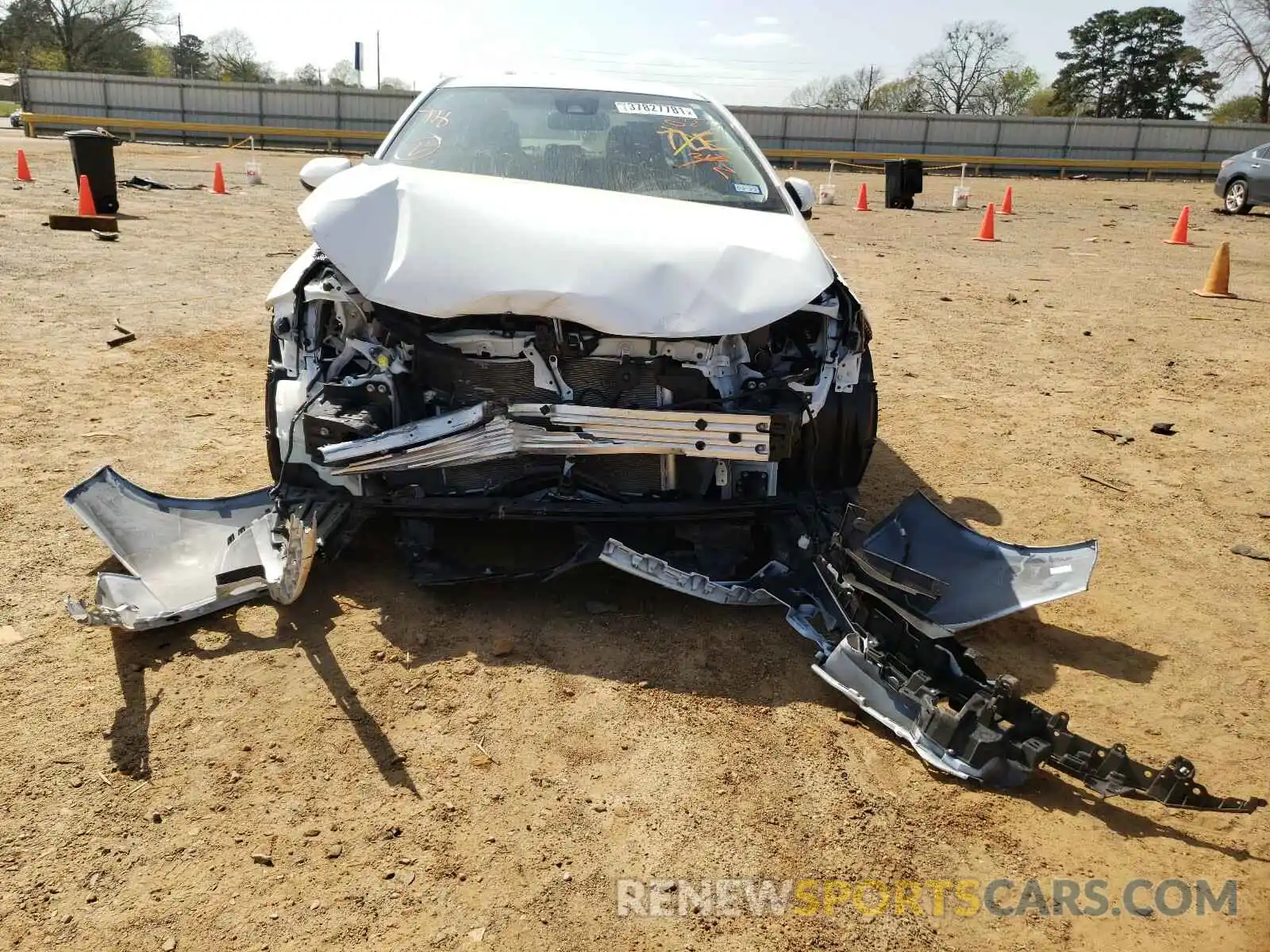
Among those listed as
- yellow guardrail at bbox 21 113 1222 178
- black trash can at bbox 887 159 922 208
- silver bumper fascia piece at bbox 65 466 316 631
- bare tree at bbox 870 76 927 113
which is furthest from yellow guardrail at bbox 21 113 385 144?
bare tree at bbox 870 76 927 113

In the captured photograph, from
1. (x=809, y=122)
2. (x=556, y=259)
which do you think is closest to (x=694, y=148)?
(x=556, y=259)

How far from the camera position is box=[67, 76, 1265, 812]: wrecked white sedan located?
10.9 feet

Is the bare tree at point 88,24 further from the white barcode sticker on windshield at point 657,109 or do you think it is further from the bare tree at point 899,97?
the white barcode sticker on windshield at point 657,109

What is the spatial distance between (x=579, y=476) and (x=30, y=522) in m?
2.38

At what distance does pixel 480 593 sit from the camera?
3734mm

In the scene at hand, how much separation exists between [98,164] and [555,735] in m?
13.0

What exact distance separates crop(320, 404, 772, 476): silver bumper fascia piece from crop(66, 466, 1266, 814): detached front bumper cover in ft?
0.11

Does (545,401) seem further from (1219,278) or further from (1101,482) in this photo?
(1219,278)

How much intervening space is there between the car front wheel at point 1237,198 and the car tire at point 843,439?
66.6ft

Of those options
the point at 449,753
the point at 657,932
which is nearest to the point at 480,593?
the point at 449,753

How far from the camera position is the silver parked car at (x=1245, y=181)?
19.3 meters

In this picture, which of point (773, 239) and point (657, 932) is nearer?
point (657, 932)

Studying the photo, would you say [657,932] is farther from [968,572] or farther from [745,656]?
[968,572]

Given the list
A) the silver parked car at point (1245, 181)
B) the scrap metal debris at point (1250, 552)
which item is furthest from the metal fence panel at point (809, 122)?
the scrap metal debris at point (1250, 552)
